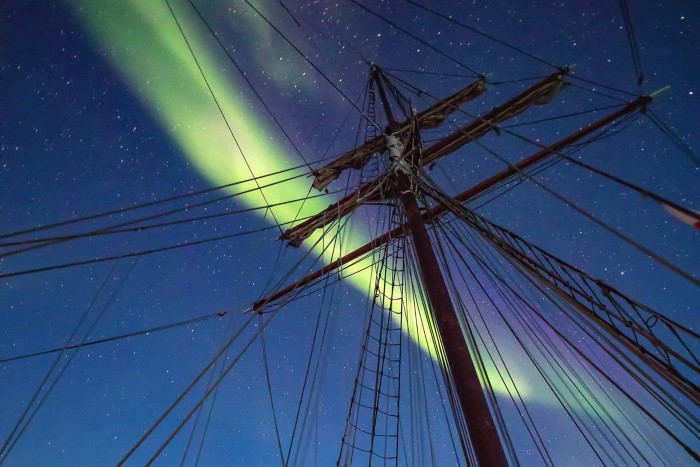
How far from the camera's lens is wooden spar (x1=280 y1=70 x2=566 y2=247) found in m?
9.09

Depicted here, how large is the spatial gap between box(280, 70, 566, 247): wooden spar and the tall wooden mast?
97.4 inches

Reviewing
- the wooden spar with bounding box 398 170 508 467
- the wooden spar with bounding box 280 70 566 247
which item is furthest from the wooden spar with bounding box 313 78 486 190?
the wooden spar with bounding box 398 170 508 467

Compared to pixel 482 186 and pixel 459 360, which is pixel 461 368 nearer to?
pixel 459 360

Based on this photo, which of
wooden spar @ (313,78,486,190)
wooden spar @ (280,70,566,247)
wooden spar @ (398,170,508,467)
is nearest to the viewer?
wooden spar @ (398,170,508,467)

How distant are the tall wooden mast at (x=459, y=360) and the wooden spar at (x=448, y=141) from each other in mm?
2474

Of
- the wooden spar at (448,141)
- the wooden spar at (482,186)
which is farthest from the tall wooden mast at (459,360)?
the wooden spar at (448,141)

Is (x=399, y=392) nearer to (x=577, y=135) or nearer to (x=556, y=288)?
(x=556, y=288)

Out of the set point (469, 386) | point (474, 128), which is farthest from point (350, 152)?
point (469, 386)

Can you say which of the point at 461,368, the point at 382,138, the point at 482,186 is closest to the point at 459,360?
the point at 461,368

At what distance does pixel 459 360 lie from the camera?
14.2ft

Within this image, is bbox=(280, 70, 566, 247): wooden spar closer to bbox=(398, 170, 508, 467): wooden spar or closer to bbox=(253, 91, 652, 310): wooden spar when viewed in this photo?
bbox=(253, 91, 652, 310): wooden spar

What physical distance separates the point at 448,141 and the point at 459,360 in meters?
6.54

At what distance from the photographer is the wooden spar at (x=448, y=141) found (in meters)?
9.09

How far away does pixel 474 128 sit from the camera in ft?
30.5
